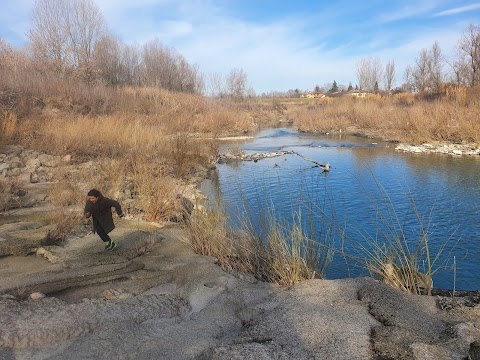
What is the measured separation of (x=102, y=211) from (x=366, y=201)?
732 centimetres

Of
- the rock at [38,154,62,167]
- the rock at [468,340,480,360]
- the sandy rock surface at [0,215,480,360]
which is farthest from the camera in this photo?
the rock at [38,154,62,167]

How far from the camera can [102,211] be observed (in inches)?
242

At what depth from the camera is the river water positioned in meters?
6.82

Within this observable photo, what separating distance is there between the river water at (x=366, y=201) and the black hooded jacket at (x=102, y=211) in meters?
1.87

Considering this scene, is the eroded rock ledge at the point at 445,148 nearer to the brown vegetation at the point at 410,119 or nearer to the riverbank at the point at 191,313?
the brown vegetation at the point at 410,119

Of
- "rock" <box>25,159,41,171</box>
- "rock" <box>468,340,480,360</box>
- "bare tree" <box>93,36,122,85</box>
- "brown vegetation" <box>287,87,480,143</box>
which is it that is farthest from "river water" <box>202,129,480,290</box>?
"bare tree" <box>93,36,122,85</box>

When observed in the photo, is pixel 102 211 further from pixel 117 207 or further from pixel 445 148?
pixel 445 148

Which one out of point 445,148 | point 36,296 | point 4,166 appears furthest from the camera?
point 445,148

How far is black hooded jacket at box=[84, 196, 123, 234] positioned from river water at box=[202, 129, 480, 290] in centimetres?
187

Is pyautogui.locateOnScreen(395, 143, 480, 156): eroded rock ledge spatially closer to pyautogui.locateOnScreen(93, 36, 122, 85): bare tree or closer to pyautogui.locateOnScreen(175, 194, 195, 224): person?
pyautogui.locateOnScreen(175, 194, 195, 224): person

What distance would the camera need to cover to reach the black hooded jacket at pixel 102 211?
603 centimetres

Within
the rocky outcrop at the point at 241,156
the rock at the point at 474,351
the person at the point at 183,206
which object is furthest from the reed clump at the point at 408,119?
the rock at the point at 474,351

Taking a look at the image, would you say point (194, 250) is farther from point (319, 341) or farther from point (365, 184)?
point (365, 184)

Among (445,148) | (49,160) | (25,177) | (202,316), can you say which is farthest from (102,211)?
(445,148)
